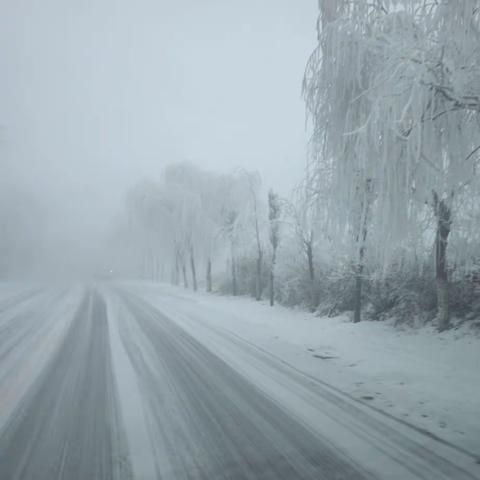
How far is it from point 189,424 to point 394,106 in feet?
16.6

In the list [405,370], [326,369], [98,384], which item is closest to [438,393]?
[405,370]

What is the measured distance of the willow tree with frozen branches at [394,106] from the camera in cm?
629

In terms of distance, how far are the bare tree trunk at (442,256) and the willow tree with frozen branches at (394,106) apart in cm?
50

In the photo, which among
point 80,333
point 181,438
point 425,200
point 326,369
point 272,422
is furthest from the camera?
point 80,333

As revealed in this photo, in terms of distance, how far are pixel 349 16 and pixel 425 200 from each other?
3.38 m

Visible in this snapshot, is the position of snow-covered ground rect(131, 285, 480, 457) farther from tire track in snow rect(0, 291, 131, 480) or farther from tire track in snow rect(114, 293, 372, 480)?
tire track in snow rect(0, 291, 131, 480)

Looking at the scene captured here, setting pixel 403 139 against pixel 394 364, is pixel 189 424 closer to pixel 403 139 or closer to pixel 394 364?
pixel 394 364

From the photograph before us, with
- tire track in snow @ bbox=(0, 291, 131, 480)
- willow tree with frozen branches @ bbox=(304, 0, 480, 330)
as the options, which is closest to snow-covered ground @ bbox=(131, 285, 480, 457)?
willow tree with frozen branches @ bbox=(304, 0, 480, 330)

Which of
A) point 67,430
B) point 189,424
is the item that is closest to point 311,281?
point 189,424

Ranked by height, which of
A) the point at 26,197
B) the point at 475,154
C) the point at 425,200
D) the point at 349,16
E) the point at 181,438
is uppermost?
the point at 26,197

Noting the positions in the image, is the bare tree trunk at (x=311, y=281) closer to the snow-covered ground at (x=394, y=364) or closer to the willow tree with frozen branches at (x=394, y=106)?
the snow-covered ground at (x=394, y=364)

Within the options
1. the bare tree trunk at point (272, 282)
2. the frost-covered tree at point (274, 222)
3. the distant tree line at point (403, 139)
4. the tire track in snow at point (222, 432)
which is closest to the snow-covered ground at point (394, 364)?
the distant tree line at point (403, 139)

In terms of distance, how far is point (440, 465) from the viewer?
4.11 m

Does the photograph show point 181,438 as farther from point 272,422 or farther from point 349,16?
point 349,16
